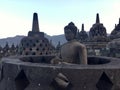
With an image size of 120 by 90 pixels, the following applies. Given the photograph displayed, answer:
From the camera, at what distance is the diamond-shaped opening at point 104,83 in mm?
3559

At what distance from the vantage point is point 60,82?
3.57 m

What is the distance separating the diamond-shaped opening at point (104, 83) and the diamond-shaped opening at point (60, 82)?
1.75 feet

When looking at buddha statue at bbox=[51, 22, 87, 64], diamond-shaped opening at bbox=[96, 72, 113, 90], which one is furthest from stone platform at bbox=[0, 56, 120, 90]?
buddha statue at bbox=[51, 22, 87, 64]

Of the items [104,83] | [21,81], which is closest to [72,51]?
[104,83]

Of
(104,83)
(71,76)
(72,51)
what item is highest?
(72,51)

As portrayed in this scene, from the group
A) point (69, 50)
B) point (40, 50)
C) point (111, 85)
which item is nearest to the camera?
point (111, 85)

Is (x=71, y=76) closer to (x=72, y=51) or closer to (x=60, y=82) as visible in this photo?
(x=60, y=82)

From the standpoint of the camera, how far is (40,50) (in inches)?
609

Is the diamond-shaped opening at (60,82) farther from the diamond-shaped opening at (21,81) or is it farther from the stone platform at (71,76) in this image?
the diamond-shaped opening at (21,81)

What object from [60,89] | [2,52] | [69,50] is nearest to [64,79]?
[60,89]

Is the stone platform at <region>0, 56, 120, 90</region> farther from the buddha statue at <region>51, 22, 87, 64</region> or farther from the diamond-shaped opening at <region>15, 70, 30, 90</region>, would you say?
the buddha statue at <region>51, 22, 87, 64</region>

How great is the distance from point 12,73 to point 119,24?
21.1 meters

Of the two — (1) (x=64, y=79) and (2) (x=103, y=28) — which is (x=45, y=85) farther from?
(2) (x=103, y=28)

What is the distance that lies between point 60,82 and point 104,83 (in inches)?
30.7
